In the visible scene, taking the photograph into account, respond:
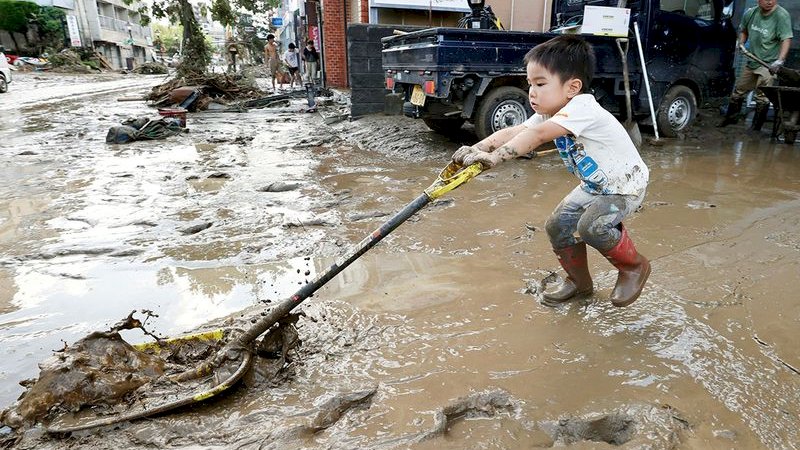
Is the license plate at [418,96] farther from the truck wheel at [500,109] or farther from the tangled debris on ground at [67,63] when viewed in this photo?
the tangled debris on ground at [67,63]

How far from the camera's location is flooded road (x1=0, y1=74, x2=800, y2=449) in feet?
5.91

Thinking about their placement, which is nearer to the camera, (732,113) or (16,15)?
(732,113)

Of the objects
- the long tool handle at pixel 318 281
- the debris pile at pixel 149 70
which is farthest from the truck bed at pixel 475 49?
the debris pile at pixel 149 70

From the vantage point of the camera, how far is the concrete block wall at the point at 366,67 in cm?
909

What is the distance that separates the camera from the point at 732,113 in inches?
303

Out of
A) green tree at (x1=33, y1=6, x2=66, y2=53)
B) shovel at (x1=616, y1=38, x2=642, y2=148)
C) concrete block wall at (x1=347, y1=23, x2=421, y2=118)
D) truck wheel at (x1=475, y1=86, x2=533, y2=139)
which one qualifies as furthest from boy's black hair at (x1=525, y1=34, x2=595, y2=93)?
green tree at (x1=33, y1=6, x2=66, y2=53)

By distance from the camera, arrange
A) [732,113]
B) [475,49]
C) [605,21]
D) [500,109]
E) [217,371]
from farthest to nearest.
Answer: [732,113] → [500,109] → [605,21] → [475,49] → [217,371]

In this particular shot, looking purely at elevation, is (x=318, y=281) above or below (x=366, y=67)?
below

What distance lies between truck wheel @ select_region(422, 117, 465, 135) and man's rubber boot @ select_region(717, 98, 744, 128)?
13.2ft

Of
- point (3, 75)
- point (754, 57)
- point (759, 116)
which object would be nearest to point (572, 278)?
point (754, 57)

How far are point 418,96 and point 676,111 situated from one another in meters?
3.76

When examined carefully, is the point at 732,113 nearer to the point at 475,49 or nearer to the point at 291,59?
the point at 475,49

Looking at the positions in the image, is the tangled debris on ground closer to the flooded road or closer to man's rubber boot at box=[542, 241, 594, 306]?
the flooded road

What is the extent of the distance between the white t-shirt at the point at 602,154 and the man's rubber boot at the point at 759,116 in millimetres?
6537
